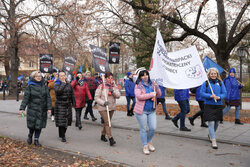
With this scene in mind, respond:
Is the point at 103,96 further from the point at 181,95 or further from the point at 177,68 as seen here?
the point at 181,95

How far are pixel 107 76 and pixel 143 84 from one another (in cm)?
128

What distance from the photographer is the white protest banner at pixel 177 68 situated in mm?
5762

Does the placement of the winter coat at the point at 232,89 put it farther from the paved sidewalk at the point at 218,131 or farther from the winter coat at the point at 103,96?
the winter coat at the point at 103,96

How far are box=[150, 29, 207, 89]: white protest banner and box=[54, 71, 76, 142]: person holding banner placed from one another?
237 centimetres

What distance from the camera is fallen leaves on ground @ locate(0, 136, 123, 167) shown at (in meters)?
4.88

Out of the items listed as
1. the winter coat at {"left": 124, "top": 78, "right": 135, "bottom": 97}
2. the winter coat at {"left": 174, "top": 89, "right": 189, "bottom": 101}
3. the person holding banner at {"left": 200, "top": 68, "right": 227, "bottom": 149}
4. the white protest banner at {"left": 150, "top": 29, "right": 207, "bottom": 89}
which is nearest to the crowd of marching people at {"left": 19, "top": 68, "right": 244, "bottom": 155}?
the person holding banner at {"left": 200, "top": 68, "right": 227, "bottom": 149}

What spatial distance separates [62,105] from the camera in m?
6.66

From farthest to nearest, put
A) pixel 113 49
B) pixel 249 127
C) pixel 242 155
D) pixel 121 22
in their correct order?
pixel 121 22 < pixel 113 49 < pixel 249 127 < pixel 242 155

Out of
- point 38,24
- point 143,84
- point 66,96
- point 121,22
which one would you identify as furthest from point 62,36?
point 143,84

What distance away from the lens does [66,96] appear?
22.1ft

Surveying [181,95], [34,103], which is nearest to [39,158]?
[34,103]

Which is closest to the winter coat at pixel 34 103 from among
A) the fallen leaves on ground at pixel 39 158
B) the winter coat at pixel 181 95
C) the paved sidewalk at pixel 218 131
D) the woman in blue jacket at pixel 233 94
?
the fallen leaves on ground at pixel 39 158

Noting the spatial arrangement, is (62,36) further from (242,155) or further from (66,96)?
(242,155)

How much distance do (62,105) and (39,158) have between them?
5.53 feet
